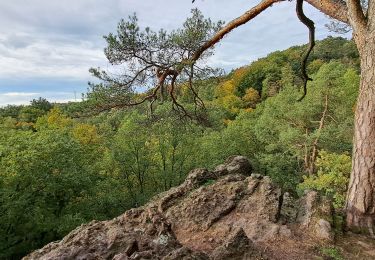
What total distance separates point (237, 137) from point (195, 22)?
981 inches

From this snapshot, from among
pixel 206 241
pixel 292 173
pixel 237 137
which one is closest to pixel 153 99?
pixel 206 241

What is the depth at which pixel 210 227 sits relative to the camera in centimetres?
647

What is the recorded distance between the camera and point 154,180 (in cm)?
3019

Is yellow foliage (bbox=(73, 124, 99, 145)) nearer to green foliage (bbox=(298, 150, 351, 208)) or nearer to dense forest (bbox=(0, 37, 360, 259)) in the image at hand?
dense forest (bbox=(0, 37, 360, 259))

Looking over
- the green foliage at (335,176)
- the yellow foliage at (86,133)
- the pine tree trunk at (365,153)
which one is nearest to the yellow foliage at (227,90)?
the yellow foliage at (86,133)

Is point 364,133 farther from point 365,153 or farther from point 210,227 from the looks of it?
point 210,227

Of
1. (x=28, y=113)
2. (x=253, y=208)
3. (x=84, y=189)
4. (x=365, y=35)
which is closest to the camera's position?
(x=365, y=35)

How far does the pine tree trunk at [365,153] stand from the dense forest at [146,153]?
13.7 feet

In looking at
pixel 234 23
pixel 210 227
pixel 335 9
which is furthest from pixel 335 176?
pixel 210 227

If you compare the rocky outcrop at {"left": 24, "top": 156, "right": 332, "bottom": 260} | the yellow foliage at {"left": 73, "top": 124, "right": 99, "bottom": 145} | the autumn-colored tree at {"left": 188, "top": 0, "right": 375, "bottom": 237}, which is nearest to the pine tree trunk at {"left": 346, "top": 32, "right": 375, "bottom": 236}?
the autumn-colored tree at {"left": 188, "top": 0, "right": 375, "bottom": 237}

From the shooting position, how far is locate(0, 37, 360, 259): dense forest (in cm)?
1614

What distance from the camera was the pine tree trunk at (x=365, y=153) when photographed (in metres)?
5.83

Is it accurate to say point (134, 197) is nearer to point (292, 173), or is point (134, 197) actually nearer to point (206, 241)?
point (292, 173)

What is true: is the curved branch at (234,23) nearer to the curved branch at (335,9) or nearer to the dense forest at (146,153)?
the curved branch at (335,9)
